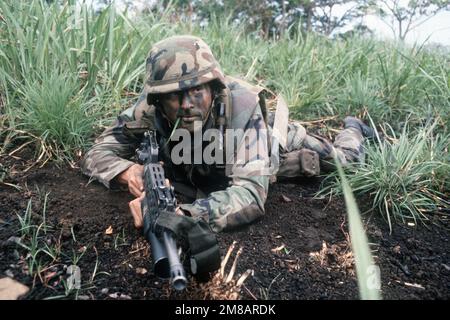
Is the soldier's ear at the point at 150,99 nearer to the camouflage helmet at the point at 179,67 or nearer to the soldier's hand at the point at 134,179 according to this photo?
the camouflage helmet at the point at 179,67

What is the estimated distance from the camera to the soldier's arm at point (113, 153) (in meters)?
2.44

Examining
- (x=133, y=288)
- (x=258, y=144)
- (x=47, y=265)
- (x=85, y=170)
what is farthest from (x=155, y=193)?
(x=85, y=170)

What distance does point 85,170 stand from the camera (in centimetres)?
257

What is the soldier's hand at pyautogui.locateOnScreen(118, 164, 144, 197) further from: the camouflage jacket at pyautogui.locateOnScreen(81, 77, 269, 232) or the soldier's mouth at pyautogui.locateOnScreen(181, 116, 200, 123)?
the soldier's mouth at pyautogui.locateOnScreen(181, 116, 200, 123)

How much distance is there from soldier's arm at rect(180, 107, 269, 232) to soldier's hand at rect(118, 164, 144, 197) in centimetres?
36

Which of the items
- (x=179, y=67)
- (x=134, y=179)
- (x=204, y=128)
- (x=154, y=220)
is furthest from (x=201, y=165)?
(x=154, y=220)

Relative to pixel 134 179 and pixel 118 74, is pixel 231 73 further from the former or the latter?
pixel 134 179

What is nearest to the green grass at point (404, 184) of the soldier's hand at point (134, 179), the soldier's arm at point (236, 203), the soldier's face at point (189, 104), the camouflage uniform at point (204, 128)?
the camouflage uniform at point (204, 128)

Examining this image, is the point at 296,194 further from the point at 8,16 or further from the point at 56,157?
the point at 8,16

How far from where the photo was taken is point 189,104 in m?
2.18

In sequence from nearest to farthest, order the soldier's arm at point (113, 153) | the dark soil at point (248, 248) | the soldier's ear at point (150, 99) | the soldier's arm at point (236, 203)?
the dark soil at point (248, 248)
the soldier's arm at point (236, 203)
the soldier's ear at point (150, 99)
the soldier's arm at point (113, 153)

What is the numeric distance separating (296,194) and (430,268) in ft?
3.01

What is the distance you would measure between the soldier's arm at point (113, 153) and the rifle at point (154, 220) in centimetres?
45

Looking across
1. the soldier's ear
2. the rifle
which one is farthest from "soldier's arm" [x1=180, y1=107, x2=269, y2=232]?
the soldier's ear
